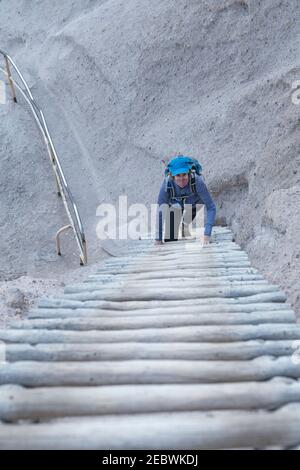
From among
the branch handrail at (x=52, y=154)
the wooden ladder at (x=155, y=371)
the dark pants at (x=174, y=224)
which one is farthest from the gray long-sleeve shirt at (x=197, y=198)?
the branch handrail at (x=52, y=154)

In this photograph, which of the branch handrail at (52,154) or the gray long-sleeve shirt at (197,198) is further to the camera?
the branch handrail at (52,154)

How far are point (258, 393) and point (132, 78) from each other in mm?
10010

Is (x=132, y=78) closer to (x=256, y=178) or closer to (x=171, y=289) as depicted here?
(x=256, y=178)

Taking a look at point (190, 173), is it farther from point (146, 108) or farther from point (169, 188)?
point (146, 108)

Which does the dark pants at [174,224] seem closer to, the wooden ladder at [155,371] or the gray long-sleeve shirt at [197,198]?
the gray long-sleeve shirt at [197,198]

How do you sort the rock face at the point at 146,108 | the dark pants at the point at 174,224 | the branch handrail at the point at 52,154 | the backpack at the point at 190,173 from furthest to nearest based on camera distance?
the rock face at the point at 146,108
the branch handrail at the point at 52,154
the dark pants at the point at 174,224
the backpack at the point at 190,173

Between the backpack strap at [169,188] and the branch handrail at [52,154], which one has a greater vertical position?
the branch handrail at [52,154]

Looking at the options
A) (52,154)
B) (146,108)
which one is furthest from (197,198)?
(146,108)

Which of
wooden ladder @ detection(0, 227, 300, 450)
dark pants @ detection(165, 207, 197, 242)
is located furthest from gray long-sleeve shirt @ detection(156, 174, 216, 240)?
wooden ladder @ detection(0, 227, 300, 450)

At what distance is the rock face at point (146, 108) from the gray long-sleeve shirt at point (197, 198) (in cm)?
193

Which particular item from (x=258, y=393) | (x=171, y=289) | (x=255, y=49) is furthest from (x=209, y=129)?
(x=258, y=393)

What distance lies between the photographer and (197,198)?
604 cm

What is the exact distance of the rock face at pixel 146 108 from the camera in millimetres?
9125

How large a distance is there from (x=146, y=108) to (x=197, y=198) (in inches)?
218
